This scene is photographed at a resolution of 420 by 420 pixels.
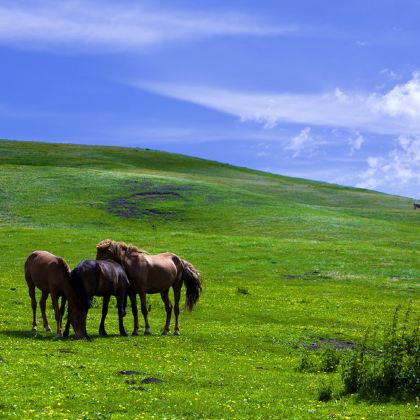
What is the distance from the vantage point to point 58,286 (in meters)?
23.0

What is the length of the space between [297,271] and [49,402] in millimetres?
36780

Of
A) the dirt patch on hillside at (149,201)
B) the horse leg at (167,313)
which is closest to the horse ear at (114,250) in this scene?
the horse leg at (167,313)

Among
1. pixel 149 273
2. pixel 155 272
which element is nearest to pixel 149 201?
pixel 155 272

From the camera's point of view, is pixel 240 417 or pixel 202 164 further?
pixel 202 164

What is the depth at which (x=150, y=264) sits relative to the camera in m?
25.8

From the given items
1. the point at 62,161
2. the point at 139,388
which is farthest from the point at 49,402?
the point at 62,161

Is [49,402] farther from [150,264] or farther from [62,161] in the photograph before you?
[62,161]

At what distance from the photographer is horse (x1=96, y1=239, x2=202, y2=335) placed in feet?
81.8

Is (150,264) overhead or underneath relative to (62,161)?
underneath

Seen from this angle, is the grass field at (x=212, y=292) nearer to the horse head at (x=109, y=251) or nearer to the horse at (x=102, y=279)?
the horse at (x=102, y=279)

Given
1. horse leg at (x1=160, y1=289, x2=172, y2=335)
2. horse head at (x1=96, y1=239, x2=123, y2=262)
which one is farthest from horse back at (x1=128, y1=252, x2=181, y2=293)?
horse head at (x1=96, y1=239, x2=123, y2=262)

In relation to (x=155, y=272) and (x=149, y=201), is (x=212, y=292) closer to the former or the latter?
(x=155, y=272)

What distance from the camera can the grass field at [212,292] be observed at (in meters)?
14.9

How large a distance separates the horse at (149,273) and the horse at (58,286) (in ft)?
6.53
